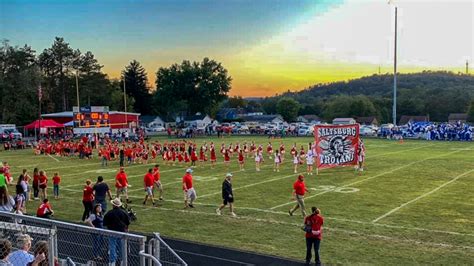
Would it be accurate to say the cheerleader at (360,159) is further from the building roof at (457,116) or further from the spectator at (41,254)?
the building roof at (457,116)

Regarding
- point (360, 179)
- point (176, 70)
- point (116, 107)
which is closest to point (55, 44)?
point (116, 107)

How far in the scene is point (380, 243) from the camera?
1277 centimetres

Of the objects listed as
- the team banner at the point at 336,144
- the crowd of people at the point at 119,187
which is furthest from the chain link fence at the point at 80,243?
the team banner at the point at 336,144

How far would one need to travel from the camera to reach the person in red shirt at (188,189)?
57.2 feet

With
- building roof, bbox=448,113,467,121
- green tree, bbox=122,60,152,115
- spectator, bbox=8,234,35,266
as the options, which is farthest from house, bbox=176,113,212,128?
spectator, bbox=8,234,35,266

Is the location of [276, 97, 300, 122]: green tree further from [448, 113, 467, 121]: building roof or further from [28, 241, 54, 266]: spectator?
[28, 241, 54, 266]: spectator

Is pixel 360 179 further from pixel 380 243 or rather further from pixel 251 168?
pixel 380 243

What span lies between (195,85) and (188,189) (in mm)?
82247

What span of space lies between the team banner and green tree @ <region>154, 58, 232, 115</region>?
232 feet

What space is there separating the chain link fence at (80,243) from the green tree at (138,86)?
342 ft

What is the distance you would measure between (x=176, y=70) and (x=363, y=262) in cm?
9284

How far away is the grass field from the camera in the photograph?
40.6 feet

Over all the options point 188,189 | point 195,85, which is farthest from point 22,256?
point 195,85

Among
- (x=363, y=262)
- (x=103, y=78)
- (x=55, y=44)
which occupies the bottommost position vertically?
(x=363, y=262)
